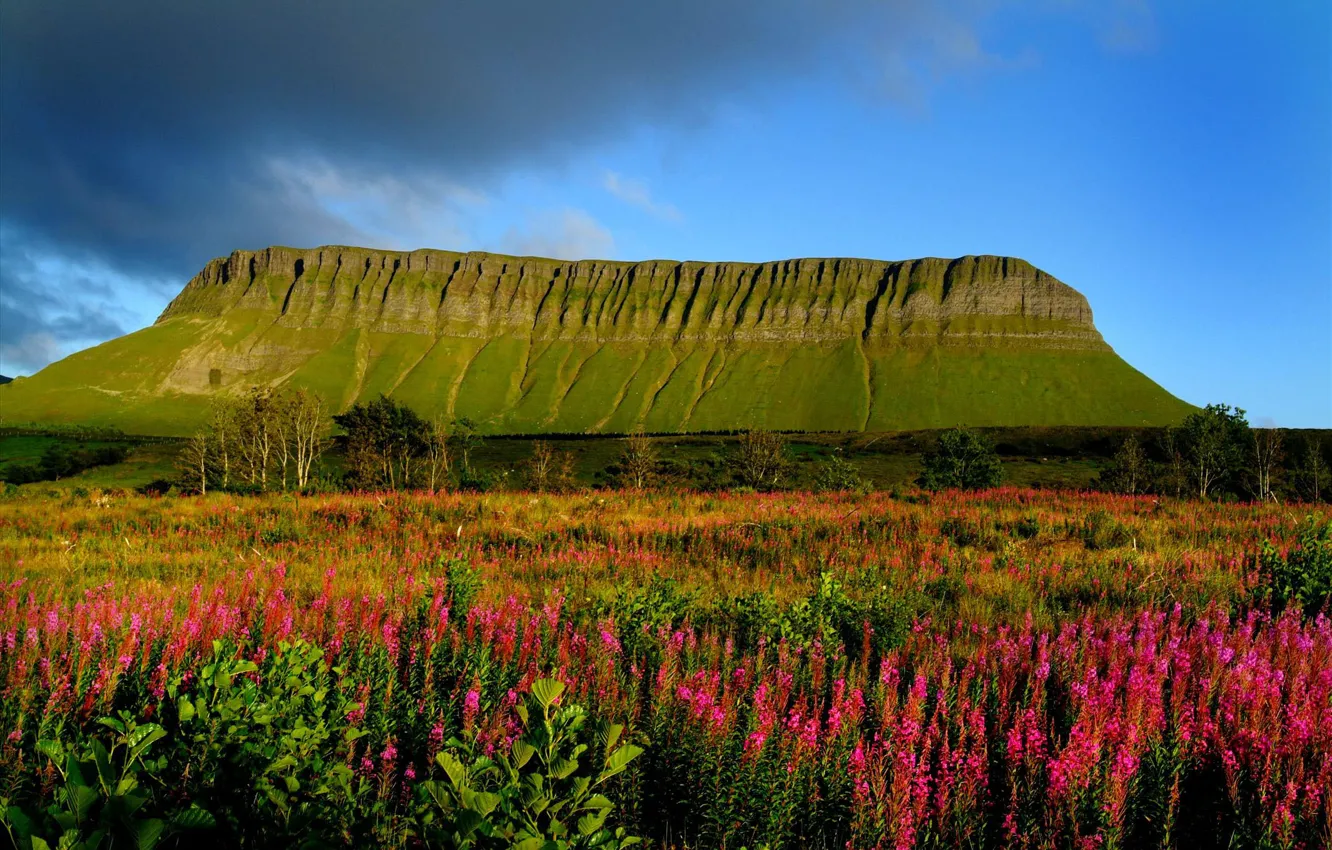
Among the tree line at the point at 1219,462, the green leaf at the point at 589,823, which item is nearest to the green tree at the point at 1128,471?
the tree line at the point at 1219,462

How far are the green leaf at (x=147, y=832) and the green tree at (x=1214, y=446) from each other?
6043cm

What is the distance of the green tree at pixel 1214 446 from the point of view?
2077 inches

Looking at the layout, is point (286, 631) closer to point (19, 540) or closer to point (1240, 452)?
point (19, 540)

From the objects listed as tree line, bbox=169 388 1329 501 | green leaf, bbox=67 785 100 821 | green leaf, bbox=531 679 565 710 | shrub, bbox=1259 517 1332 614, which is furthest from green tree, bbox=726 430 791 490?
green leaf, bbox=67 785 100 821

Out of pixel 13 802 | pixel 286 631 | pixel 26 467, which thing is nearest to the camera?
pixel 13 802

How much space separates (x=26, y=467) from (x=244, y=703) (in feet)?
343

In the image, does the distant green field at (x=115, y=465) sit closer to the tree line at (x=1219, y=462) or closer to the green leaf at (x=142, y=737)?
the green leaf at (x=142, y=737)

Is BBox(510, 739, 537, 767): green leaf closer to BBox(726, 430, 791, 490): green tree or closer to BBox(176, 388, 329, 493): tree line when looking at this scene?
BBox(726, 430, 791, 490): green tree

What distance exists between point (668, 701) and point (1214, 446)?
207ft

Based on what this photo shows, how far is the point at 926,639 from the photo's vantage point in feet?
17.6

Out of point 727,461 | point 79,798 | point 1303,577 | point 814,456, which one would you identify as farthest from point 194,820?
point 814,456

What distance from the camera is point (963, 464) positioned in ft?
157

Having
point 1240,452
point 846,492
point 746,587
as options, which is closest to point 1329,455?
point 1240,452

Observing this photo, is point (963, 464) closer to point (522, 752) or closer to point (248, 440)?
point (522, 752)
